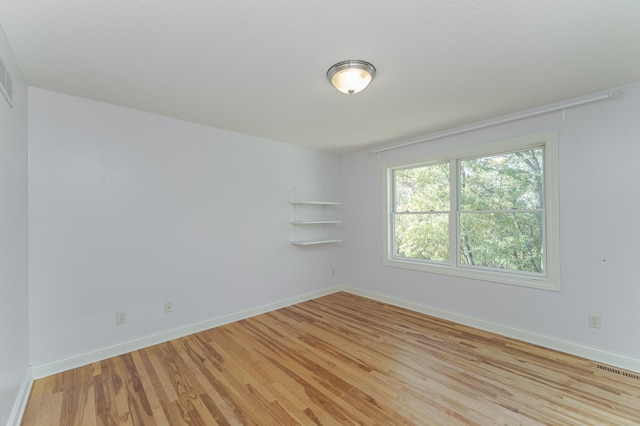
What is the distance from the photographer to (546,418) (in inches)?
69.9

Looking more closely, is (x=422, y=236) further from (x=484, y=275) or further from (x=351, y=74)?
(x=351, y=74)

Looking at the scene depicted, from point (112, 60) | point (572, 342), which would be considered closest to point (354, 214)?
point (572, 342)

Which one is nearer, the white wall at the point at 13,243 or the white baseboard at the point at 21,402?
the white wall at the point at 13,243

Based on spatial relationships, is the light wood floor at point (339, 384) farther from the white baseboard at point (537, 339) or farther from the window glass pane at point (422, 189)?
the window glass pane at point (422, 189)

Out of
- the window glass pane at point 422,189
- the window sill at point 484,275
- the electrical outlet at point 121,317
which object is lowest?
the electrical outlet at point 121,317

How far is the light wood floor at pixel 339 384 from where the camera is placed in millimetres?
1818

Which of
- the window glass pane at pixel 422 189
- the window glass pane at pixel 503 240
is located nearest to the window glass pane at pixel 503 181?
the window glass pane at pixel 503 240

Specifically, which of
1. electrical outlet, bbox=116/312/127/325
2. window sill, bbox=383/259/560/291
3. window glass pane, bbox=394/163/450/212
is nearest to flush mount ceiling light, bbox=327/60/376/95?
window glass pane, bbox=394/163/450/212

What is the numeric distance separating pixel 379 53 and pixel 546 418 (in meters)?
2.65

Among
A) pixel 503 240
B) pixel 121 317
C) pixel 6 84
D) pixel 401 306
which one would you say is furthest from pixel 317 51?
pixel 401 306

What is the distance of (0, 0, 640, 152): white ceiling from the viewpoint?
4.84 ft

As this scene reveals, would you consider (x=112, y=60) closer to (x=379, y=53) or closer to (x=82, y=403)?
(x=379, y=53)

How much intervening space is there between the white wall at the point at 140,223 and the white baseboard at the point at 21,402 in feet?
0.62

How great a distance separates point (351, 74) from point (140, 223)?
2.54 metres
